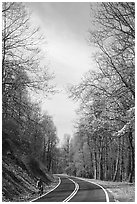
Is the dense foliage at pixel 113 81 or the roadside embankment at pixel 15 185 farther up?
the dense foliage at pixel 113 81

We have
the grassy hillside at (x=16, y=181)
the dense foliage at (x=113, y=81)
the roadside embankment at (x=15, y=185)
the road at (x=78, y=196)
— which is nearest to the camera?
the dense foliage at (x=113, y=81)

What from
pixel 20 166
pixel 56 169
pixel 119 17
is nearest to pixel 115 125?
pixel 119 17

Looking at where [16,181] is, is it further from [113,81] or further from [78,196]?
[113,81]

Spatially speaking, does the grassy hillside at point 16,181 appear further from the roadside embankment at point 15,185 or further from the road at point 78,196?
the road at point 78,196

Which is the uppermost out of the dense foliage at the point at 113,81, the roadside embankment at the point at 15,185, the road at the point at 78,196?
the dense foliage at the point at 113,81

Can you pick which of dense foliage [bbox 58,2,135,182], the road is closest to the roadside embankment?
the road

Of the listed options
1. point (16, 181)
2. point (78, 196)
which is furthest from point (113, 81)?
point (16, 181)

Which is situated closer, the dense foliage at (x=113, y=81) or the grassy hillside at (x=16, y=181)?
the dense foliage at (x=113, y=81)

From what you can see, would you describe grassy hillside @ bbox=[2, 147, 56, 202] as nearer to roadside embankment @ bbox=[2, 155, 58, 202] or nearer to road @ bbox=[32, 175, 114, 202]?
roadside embankment @ bbox=[2, 155, 58, 202]

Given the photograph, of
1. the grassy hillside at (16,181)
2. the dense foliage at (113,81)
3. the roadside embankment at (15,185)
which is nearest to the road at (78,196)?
the roadside embankment at (15,185)

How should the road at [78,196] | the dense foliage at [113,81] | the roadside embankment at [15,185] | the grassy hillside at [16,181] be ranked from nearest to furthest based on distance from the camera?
the dense foliage at [113,81] → the road at [78,196] → the roadside embankment at [15,185] → the grassy hillside at [16,181]

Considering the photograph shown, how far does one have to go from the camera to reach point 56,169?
8162 cm

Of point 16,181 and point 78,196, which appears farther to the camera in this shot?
point 16,181

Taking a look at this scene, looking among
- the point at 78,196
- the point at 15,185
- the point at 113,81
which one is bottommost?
the point at 78,196
